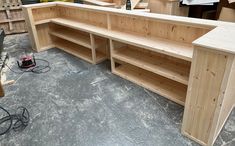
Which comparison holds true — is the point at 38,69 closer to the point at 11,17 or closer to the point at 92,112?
the point at 92,112

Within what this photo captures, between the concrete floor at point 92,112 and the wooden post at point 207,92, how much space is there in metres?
0.14

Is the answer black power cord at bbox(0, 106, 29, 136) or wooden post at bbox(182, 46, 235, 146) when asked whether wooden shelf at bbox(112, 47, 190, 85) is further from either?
black power cord at bbox(0, 106, 29, 136)

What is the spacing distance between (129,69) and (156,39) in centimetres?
67

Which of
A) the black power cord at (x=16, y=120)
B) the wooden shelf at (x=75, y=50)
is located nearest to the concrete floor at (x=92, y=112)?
the black power cord at (x=16, y=120)

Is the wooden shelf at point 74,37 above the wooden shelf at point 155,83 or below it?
above

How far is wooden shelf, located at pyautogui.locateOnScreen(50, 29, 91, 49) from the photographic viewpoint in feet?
10.1

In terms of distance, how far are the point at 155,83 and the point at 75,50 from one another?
1.78 metres

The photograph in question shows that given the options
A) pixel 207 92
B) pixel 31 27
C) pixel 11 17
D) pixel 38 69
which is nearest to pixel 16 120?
pixel 38 69

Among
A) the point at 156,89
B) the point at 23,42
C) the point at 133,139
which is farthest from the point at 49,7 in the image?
the point at 133,139

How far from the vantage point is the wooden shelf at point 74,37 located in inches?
122

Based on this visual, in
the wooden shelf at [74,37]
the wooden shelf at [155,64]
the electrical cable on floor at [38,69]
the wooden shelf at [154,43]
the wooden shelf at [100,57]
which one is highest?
the wooden shelf at [154,43]

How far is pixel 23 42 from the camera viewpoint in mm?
4184

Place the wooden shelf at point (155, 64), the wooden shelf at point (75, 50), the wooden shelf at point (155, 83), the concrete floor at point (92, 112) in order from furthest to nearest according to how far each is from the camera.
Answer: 1. the wooden shelf at point (75, 50)
2. the wooden shelf at point (155, 83)
3. the wooden shelf at point (155, 64)
4. the concrete floor at point (92, 112)

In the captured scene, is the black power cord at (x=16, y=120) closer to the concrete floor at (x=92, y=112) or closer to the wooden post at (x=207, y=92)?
the concrete floor at (x=92, y=112)
